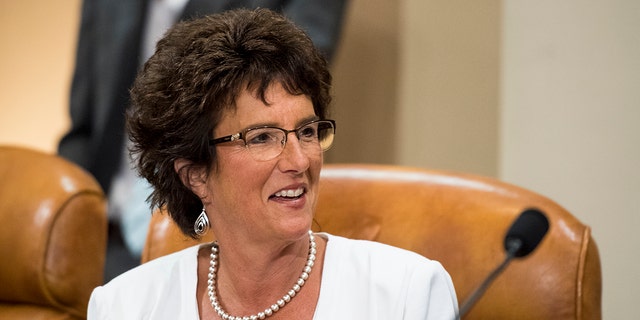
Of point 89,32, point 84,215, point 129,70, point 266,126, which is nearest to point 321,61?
point 266,126

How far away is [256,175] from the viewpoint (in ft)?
5.36

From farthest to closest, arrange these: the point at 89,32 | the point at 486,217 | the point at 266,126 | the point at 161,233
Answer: the point at 89,32 → the point at 161,233 → the point at 486,217 → the point at 266,126

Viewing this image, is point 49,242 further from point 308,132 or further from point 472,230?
point 472,230

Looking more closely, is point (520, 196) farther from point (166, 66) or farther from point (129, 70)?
point (129, 70)

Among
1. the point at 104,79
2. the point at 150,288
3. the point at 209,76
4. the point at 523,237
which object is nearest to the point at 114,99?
the point at 104,79

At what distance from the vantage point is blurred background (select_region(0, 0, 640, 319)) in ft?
7.71

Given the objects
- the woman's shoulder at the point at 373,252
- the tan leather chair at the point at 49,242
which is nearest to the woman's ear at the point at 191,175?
the woman's shoulder at the point at 373,252

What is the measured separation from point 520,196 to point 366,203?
0.33m

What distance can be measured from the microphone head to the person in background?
5.81 ft

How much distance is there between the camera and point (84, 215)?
228 cm

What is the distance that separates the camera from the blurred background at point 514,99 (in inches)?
92.5

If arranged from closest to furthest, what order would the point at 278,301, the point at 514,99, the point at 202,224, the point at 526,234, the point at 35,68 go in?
the point at 526,234 < the point at 278,301 < the point at 202,224 < the point at 514,99 < the point at 35,68

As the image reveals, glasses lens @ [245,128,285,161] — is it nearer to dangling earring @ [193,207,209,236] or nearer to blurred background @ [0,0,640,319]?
dangling earring @ [193,207,209,236]

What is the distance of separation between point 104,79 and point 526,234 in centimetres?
209
